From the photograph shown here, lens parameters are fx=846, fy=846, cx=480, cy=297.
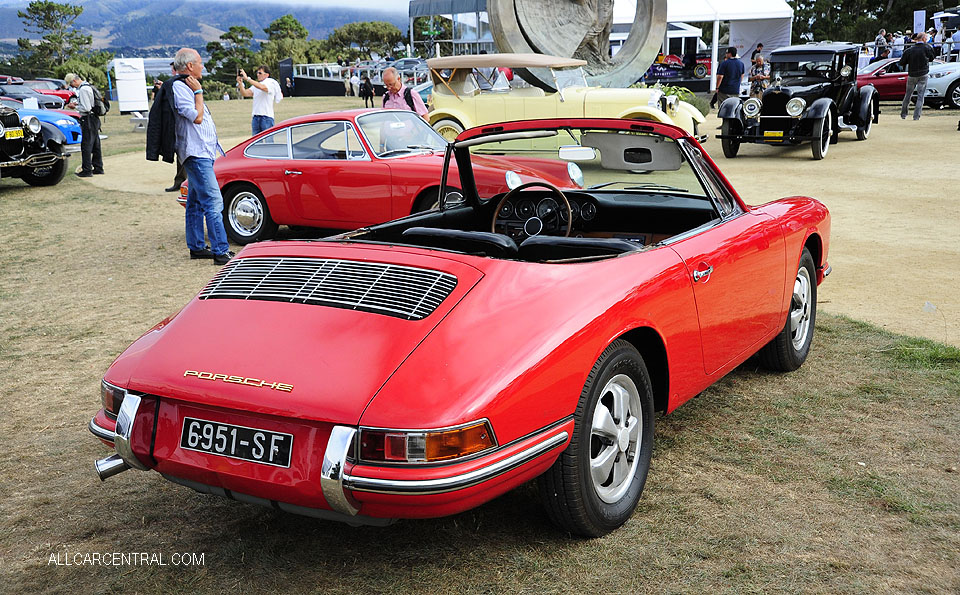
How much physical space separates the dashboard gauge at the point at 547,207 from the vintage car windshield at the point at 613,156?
0.45 feet

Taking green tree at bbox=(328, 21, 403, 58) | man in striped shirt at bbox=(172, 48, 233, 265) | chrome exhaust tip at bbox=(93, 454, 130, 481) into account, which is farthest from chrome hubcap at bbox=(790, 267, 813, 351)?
green tree at bbox=(328, 21, 403, 58)

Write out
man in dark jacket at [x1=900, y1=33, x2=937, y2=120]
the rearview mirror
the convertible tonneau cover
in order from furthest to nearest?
1. man in dark jacket at [x1=900, y1=33, x2=937, y2=120]
2. the convertible tonneau cover
3. the rearview mirror

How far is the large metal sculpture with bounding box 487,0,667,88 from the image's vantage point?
19.9 m

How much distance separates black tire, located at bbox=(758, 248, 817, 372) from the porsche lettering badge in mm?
2845

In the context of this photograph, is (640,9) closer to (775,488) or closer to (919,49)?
(919,49)

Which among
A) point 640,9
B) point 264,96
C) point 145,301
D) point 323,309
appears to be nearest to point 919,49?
point 640,9

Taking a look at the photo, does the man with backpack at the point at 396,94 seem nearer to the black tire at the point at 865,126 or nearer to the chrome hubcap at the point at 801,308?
the chrome hubcap at the point at 801,308

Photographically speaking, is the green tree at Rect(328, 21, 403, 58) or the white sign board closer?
the white sign board

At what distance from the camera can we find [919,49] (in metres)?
18.8

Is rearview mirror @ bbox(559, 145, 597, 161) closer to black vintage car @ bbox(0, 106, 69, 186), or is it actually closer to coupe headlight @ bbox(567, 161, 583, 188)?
coupe headlight @ bbox(567, 161, 583, 188)

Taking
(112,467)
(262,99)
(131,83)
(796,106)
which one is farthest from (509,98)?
(131,83)

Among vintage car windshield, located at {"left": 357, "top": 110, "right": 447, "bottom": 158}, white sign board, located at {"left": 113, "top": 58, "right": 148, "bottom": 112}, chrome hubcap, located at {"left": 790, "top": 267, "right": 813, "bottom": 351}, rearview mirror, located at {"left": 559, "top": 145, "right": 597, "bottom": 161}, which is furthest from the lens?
white sign board, located at {"left": 113, "top": 58, "right": 148, "bottom": 112}

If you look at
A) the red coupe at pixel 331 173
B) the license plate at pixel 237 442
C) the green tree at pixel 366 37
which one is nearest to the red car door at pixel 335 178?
the red coupe at pixel 331 173

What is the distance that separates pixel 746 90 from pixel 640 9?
5.97m
